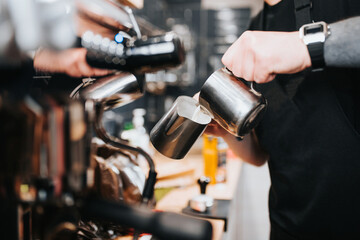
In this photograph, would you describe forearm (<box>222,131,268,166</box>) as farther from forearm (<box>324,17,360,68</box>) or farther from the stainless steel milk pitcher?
forearm (<box>324,17,360,68</box>)

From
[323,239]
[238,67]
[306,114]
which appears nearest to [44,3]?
[238,67]

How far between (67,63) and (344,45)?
0.51 meters

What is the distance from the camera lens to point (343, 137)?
2.64ft

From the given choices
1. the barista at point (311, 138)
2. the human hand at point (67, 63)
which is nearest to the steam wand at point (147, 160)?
the human hand at point (67, 63)

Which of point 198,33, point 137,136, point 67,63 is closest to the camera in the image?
point 67,63

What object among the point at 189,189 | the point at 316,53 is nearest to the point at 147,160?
the point at 316,53

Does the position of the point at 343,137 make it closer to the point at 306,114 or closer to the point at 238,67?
the point at 306,114

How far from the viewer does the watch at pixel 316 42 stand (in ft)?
1.82

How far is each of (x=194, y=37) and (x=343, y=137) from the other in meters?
3.16

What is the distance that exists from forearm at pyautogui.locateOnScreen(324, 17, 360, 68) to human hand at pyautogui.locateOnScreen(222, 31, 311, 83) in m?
0.05

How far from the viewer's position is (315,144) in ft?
2.81

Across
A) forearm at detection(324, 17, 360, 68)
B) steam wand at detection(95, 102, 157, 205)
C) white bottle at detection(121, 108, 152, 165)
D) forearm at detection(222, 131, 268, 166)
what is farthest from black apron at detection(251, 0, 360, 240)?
white bottle at detection(121, 108, 152, 165)

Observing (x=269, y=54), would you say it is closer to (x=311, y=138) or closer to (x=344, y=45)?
(x=344, y=45)

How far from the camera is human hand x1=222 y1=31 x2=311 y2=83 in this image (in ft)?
Result: 1.77
